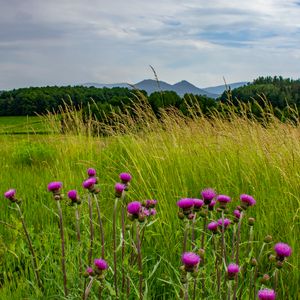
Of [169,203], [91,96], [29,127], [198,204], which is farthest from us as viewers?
[91,96]

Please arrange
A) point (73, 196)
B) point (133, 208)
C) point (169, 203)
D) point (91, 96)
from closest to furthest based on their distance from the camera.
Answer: point (133, 208), point (73, 196), point (169, 203), point (91, 96)

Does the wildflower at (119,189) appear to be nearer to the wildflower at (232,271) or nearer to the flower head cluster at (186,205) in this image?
the flower head cluster at (186,205)

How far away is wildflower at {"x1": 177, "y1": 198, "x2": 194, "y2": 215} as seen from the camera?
1880mm

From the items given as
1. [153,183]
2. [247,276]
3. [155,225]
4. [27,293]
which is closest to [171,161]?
[153,183]

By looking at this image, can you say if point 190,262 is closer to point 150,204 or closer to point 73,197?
point 150,204

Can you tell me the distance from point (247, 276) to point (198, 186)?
126 cm

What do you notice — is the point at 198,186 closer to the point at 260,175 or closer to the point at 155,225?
the point at 260,175

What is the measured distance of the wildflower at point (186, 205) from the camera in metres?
1.88

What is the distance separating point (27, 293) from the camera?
2.51 meters

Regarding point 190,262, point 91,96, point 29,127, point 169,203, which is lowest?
point 169,203

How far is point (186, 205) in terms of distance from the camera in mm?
1887

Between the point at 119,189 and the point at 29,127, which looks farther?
the point at 29,127

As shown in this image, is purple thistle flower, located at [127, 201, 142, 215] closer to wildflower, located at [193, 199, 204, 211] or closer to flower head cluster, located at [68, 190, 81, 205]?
wildflower, located at [193, 199, 204, 211]

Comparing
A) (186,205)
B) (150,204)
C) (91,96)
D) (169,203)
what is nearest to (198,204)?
(186,205)
